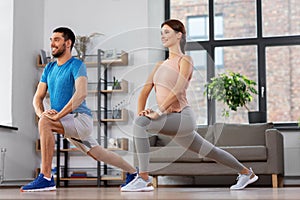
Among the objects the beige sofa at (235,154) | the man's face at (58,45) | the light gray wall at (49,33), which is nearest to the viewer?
the man's face at (58,45)

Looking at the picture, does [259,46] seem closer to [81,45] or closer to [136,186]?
[81,45]

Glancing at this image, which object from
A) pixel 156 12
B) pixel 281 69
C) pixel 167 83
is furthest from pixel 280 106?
pixel 167 83

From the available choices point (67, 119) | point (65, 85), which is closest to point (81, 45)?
point (65, 85)

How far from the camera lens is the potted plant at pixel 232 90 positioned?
6.09 metres

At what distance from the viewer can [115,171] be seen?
6461 millimetres

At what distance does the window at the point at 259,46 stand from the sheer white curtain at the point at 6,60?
2.14m

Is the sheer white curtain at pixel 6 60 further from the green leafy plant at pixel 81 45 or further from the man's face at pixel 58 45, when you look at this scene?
the man's face at pixel 58 45

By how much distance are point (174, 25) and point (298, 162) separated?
336 cm

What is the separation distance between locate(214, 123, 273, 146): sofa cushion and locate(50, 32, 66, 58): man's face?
2.71 m

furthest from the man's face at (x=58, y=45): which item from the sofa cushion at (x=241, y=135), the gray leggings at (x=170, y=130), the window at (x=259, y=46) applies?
the window at (x=259, y=46)

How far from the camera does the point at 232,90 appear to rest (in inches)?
240

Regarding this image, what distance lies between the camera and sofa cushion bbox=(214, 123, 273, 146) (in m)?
5.86

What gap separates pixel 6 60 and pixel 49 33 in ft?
3.05

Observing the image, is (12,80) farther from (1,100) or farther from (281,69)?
(281,69)
